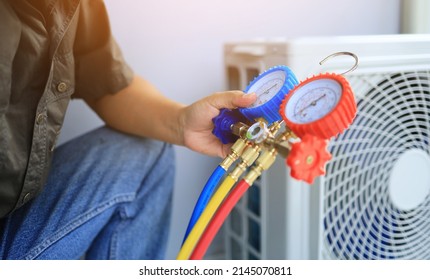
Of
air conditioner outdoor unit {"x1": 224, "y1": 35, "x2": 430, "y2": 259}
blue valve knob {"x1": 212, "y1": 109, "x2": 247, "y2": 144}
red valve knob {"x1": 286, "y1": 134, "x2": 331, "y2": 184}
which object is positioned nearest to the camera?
red valve knob {"x1": 286, "y1": 134, "x2": 331, "y2": 184}

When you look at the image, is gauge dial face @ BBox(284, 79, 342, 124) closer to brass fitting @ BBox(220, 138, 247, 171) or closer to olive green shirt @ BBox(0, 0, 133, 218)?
brass fitting @ BBox(220, 138, 247, 171)

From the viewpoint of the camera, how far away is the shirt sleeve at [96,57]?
0.58m

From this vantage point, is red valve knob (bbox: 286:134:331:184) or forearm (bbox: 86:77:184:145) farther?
forearm (bbox: 86:77:184:145)

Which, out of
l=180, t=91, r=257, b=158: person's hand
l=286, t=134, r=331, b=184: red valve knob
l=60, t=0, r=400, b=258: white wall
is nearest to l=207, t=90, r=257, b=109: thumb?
l=180, t=91, r=257, b=158: person's hand

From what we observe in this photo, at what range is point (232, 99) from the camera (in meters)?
0.45

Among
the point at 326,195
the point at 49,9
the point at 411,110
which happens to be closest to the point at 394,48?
the point at 411,110

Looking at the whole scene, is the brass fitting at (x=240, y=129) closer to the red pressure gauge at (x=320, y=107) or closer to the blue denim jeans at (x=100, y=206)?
the red pressure gauge at (x=320, y=107)

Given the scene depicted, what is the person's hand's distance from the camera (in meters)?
0.46

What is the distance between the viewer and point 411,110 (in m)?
0.58

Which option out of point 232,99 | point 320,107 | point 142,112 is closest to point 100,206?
point 142,112

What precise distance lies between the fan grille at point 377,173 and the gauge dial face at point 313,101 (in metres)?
0.22

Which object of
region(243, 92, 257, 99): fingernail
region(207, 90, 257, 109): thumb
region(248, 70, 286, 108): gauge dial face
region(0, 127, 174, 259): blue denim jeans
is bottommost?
region(0, 127, 174, 259): blue denim jeans

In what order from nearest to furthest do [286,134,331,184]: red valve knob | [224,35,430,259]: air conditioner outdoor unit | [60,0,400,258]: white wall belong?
[286,134,331,184]: red valve knob
[224,35,430,259]: air conditioner outdoor unit
[60,0,400,258]: white wall

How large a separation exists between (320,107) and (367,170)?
0.29 m
